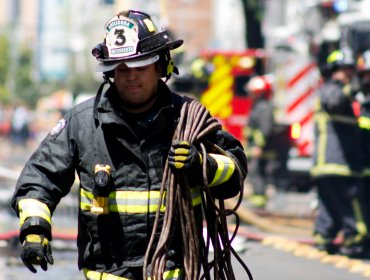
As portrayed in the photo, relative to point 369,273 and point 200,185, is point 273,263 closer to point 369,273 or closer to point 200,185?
point 369,273

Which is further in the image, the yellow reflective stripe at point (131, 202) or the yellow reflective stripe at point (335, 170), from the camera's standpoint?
the yellow reflective stripe at point (335, 170)

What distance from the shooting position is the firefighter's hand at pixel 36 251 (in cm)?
→ 499

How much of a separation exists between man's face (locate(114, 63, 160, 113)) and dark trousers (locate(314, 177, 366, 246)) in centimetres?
666

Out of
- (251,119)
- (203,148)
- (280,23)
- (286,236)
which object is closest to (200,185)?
(203,148)

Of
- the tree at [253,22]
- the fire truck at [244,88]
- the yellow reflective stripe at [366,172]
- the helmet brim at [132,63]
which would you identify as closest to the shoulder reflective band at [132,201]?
the helmet brim at [132,63]

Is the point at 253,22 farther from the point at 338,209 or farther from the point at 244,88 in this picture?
the point at 338,209

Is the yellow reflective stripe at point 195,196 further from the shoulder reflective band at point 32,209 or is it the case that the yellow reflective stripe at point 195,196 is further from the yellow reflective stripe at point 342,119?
the yellow reflective stripe at point 342,119

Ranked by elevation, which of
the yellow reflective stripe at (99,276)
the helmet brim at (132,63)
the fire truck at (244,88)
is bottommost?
the fire truck at (244,88)

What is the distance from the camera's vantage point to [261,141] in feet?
54.7

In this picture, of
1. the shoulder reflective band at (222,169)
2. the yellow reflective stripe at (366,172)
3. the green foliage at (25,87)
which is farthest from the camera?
the green foliage at (25,87)

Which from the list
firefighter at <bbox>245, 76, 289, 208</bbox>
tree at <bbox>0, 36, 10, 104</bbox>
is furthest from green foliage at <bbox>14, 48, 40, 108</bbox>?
firefighter at <bbox>245, 76, 289, 208</bbox>

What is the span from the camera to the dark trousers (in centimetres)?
1177

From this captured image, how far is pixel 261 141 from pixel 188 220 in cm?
1151

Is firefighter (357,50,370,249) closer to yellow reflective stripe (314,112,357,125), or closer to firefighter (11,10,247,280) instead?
yellow reflective stripe (314,112,357,125)
